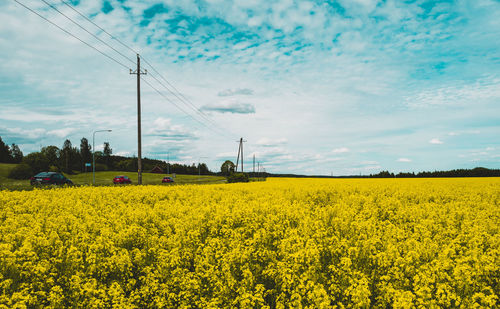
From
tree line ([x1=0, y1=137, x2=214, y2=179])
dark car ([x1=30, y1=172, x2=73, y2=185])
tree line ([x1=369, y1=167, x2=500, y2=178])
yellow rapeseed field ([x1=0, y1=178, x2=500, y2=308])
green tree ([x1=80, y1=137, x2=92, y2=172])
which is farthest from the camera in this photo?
green tree ([x1=80, y1=137, x2=92, y2=172])

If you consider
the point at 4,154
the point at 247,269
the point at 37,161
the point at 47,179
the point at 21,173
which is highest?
the point at 4,154

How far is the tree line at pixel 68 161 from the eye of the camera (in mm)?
93300

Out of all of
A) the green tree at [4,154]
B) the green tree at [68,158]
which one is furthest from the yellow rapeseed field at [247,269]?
the green tree at [4,154]

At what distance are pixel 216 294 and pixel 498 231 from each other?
7.45 metres

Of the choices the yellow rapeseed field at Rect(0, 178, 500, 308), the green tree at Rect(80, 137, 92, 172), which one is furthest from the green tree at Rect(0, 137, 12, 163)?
the yellow rapeseed field at Rect(0, 178, 500, 308)

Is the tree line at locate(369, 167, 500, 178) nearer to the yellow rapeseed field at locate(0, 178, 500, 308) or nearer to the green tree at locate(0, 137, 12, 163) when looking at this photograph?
the yellow rapeseed field at locate(0, 178, 500, 308)

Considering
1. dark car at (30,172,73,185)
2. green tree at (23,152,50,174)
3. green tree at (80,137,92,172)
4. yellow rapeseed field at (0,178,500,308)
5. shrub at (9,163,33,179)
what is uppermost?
green tree at (80,137,92,172)

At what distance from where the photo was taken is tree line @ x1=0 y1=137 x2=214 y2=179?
93.3 metres

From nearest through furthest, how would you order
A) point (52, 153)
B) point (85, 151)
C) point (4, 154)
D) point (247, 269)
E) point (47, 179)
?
point (247, 269) < point (47, 179) < point (4, 154) < point (52, 153) < point (85, 151)

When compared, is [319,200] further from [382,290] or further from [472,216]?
[382,290]

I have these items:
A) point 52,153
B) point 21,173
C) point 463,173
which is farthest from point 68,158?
point 463,173

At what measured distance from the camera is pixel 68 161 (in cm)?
11425

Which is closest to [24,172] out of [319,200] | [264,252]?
[319,200]

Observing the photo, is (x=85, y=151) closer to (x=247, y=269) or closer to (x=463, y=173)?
(x=463, y=173)
